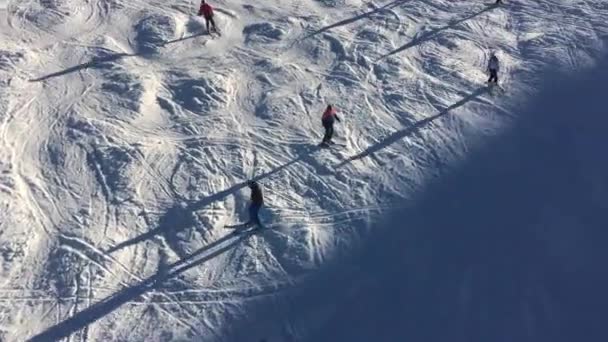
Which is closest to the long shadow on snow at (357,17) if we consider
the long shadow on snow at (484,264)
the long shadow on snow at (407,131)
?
the long shadow on snow at (407,131)

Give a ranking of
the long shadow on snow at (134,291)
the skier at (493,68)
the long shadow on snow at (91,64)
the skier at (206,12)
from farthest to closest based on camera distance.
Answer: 1. the skier at (206,12)
2. the long shadow on snow at (91,64)
3. the skier at (493,68)
4. the long shadow on snow at (134,291)

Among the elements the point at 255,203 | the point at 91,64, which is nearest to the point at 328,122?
the point at 255,203

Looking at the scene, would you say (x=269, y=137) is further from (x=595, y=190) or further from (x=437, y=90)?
(x=595, y=190)

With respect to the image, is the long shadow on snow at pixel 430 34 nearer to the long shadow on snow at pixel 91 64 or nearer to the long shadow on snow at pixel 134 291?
the long shadow on snow at pixel 91 64

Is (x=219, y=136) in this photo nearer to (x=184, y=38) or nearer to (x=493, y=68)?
(x=184, y=38)

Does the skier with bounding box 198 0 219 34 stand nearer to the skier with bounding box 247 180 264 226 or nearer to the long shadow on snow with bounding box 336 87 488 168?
the long shadow on snow with bounding box 336 87 488 168
